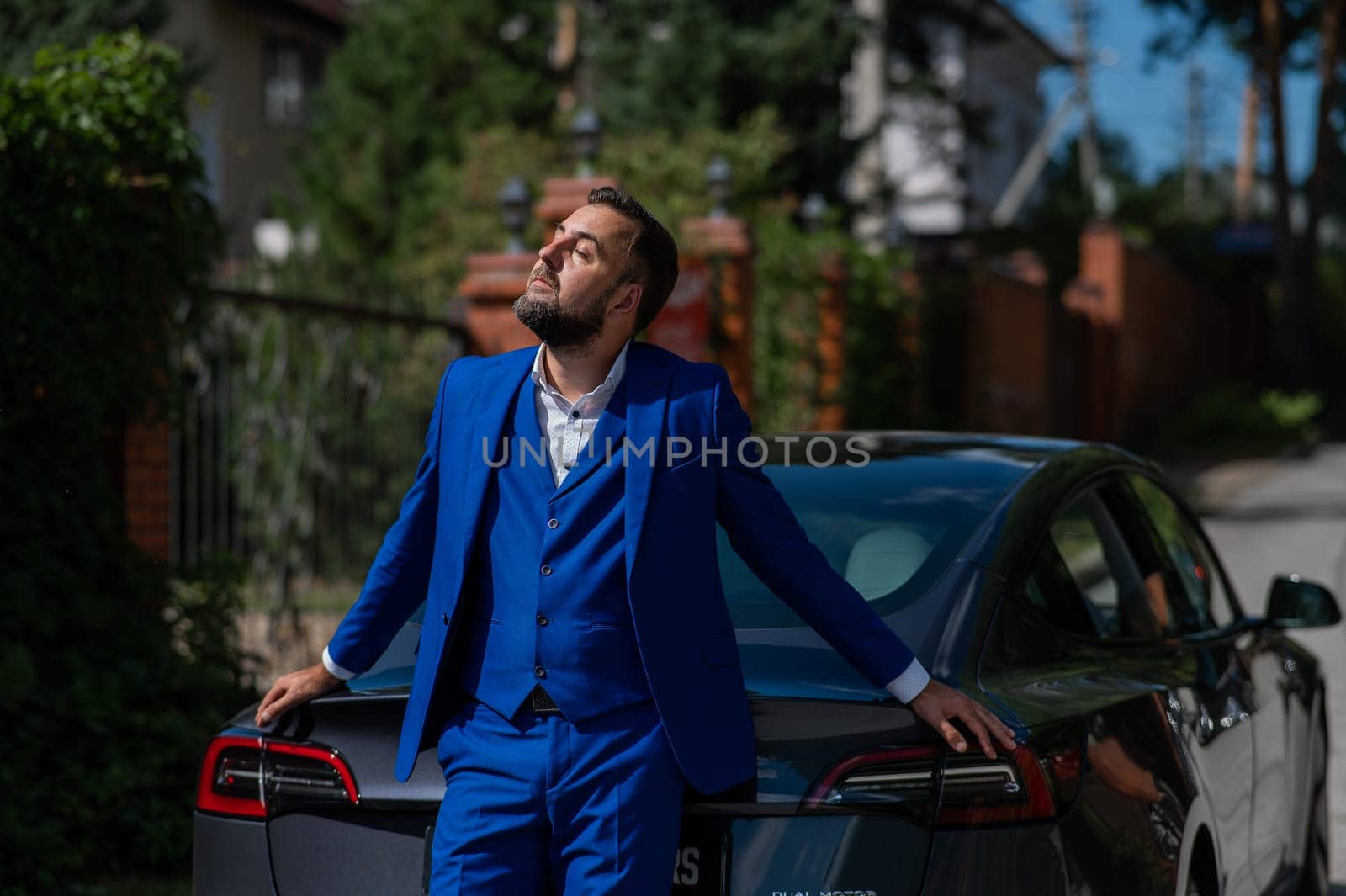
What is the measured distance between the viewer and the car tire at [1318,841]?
4953mm

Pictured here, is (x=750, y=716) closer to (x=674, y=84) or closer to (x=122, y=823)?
(x=122, y=823)

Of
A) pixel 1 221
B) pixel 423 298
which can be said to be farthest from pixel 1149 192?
pixel 1 221

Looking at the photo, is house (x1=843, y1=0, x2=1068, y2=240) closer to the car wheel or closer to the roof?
the roof

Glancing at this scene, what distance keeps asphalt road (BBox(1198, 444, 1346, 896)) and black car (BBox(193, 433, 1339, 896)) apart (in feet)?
7.26

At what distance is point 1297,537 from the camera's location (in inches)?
680

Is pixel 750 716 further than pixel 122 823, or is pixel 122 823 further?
pixel 122 823

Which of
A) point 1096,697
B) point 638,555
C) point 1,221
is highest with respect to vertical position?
point 1,221

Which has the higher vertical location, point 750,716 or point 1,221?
point 1,221

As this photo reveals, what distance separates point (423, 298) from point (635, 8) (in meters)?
14.4

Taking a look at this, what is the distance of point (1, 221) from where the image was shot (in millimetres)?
5113

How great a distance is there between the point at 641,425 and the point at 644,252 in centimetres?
29

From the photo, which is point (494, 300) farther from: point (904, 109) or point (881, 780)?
point (904, 109)

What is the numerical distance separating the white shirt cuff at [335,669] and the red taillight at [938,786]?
852 millimetres

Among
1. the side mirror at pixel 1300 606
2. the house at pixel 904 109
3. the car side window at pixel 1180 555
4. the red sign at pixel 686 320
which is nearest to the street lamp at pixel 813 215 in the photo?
the house at pixel 904 109
